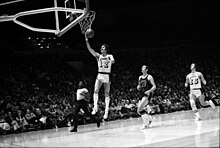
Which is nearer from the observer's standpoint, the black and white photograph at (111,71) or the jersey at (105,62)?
the jersey at (105,62)

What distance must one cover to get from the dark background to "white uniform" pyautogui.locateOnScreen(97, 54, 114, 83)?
1656cm

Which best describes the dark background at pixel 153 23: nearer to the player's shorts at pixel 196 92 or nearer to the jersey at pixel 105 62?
the player's shorts at pixel 196 92

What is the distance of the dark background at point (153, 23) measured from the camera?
27688 millimetres

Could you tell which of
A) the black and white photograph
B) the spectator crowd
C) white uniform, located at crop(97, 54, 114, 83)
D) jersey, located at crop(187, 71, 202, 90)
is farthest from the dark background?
white uniform, located at crop(97, 54, 114, 83)

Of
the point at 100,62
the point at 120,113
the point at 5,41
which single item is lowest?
the point at 120,113

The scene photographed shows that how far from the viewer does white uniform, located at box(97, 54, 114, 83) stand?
1001cm

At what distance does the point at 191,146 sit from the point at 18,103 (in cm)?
1139

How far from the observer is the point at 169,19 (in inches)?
1154

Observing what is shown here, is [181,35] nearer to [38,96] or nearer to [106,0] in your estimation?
[106,0]

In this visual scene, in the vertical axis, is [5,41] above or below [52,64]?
above

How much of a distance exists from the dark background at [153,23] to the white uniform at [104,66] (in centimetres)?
1656

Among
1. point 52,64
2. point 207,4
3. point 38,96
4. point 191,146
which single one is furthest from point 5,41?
point 191,146

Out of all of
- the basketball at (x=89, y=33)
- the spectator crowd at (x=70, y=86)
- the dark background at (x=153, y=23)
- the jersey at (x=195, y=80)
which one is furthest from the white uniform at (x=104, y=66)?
the dark background at (x=153, y=23)

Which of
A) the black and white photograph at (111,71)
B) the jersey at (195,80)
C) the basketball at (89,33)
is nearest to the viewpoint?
the basketball at (89,33)
